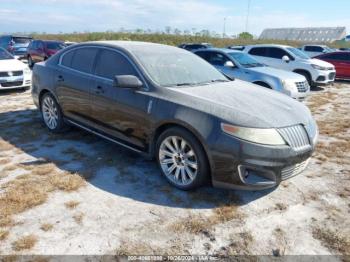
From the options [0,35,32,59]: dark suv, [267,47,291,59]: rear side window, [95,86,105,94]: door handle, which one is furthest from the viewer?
[0,35,32,59]: dark suv

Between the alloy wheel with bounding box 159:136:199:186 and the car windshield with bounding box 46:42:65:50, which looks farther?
the car windshield with bounding box 46:42:65:50

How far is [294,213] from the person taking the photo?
131 inches

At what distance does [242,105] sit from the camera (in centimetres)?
353

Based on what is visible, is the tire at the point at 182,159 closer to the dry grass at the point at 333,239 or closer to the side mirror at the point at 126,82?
the side mirror at the point at 126,82

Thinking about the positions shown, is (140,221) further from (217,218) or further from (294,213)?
(294,213)

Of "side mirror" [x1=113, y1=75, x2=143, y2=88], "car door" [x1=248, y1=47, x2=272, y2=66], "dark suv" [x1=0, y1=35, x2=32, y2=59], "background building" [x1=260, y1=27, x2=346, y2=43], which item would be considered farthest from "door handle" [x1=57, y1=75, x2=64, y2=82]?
"background building" [x1=260, y1=27, x2=346, y2=43]

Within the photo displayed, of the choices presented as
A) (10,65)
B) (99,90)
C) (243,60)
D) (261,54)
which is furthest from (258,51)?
(99,90)

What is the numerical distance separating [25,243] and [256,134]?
2.39m

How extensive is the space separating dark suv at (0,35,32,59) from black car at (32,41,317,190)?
15101mm

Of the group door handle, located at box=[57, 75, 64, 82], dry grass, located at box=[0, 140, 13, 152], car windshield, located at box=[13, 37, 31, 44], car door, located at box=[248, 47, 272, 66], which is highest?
car windshield, located at box=[13, 37, 31, 44]

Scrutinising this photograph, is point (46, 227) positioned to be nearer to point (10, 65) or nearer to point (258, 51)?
point (10, 65)

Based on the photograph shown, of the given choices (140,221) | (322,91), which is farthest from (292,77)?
(140,221)

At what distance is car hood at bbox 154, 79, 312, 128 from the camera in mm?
3277

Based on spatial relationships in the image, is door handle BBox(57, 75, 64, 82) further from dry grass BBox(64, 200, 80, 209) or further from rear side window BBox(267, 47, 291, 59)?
rear side window BBox(267, 47, 291, 59)
